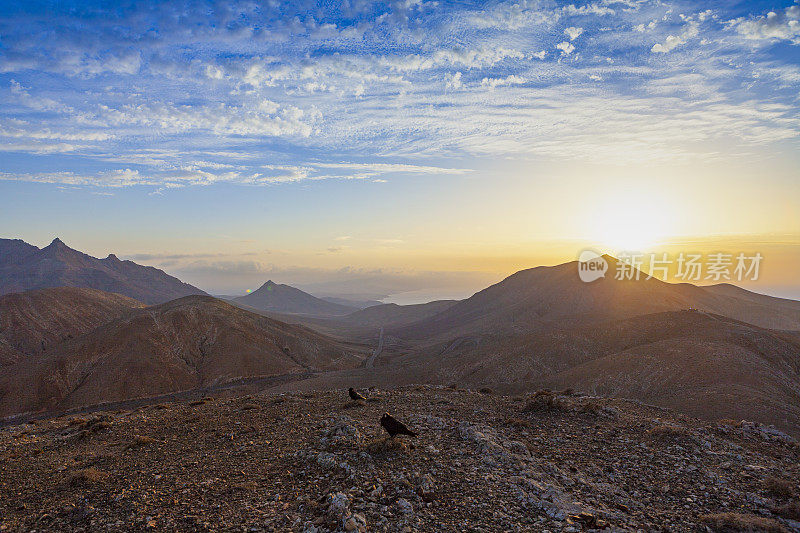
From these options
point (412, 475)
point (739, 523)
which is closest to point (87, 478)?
point (412, 475)

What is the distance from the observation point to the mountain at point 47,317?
10506 centimetres

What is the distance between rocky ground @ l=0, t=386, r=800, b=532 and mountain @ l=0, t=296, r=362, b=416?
62356mm

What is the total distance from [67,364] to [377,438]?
297ft

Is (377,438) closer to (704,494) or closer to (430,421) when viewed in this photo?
(430,421)

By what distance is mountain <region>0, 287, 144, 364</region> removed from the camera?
105062 mm

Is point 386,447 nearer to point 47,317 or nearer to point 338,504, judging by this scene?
point 338,504

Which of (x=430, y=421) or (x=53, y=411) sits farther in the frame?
(x=53, y=411)

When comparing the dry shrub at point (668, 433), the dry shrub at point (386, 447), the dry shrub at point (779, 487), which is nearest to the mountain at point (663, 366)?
the dry shrub at point (668, 433)

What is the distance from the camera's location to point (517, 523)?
10.7 metres

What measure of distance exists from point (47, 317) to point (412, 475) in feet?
500

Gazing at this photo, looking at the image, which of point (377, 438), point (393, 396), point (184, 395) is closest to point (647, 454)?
point (377, 438)

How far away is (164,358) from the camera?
271 ft

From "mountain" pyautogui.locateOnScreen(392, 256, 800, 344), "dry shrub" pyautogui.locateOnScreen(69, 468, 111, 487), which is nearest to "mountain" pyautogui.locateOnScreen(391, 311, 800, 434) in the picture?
"mountain" pyautogui.locateOnScreen(392, 256, 800, 344)

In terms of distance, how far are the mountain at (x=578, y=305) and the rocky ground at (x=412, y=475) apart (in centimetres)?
7730
